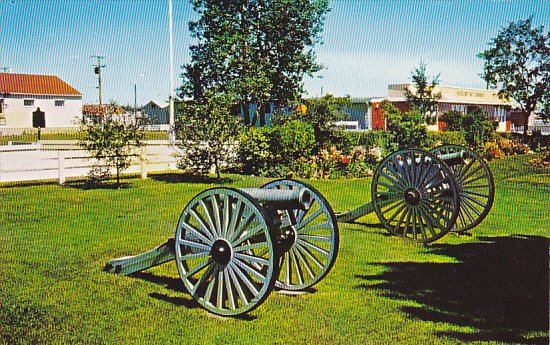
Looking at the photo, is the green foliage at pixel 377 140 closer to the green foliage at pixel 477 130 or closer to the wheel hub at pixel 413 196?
the green foliage at pixel 477 130

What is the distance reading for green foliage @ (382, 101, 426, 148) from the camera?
2411cm

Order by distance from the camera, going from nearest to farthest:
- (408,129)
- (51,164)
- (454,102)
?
(51,164), (408,129), (454,102)

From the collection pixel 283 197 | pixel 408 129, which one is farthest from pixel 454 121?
pixel 283 197

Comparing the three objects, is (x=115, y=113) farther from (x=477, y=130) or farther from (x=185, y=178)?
(x=477, y=130)

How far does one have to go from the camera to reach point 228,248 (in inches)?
222

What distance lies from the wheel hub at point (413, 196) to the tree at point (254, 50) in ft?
47.2

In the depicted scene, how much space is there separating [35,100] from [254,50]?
3893 cm

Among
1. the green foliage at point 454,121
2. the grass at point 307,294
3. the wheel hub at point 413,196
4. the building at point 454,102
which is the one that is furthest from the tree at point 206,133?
the building at point 454,102

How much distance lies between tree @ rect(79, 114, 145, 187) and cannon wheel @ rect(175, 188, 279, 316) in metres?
11.0

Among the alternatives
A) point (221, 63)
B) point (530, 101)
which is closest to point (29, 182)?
point (221, 63)

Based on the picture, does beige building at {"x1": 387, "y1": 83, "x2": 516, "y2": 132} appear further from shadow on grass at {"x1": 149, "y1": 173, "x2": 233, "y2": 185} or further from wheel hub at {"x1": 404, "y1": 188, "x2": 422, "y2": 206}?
wheel hub at {"x1": 404, "y1": 188, "x2": 422, "y2": 206}

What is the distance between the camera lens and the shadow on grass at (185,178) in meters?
18.4

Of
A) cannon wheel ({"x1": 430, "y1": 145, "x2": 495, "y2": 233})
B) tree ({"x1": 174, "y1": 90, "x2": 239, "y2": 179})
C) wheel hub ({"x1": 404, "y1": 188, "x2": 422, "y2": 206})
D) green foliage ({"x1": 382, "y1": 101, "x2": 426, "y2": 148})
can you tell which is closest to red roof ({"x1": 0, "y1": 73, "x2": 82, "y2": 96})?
green foliage ({"x1": 382, "y1": 101, "x2": 426, "y2": 148})

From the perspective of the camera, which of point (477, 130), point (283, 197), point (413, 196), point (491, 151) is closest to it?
point (283, 197)
